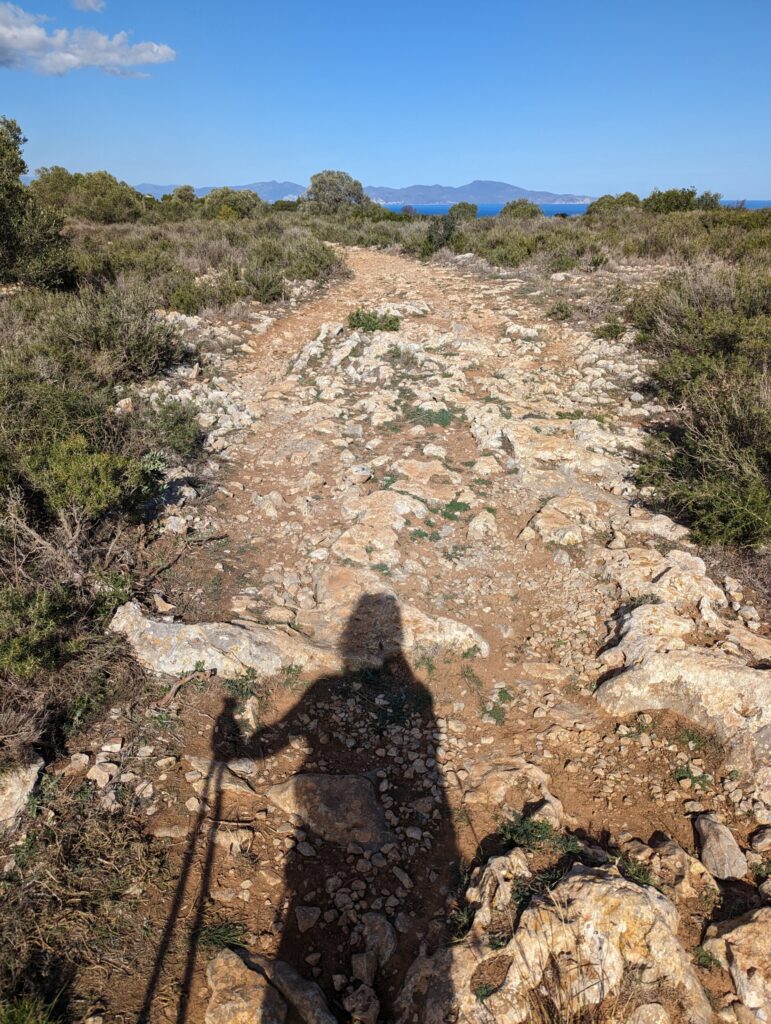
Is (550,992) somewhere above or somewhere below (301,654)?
below

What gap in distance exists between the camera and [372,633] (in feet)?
13.2

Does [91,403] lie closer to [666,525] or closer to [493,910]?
[493,910]

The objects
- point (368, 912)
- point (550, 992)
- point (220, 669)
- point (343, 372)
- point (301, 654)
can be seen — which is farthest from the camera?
point (343, 372)

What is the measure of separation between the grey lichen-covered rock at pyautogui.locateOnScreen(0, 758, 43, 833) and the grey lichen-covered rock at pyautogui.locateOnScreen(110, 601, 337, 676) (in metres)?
0.86

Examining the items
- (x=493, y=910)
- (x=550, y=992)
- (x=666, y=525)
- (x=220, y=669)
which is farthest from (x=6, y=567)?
(x=666, y=525)

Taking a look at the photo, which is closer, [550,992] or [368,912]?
[550,992]

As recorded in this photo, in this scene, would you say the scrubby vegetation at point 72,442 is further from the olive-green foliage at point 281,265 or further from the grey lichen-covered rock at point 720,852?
the grey lichen-covered rock at point 720,852

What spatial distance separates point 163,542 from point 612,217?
21472 millimetres

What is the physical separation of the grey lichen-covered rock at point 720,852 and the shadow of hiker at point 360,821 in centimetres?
124

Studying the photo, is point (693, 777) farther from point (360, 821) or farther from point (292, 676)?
point (292, 676)

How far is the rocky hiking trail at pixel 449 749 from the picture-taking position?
221 cm

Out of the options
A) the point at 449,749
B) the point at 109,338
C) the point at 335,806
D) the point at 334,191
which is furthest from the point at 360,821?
the point at 334,191

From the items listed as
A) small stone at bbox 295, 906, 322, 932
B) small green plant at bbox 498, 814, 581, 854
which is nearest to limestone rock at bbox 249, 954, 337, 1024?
small stone at bbox 295, 906, 322, 932

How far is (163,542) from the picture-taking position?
4594mm
